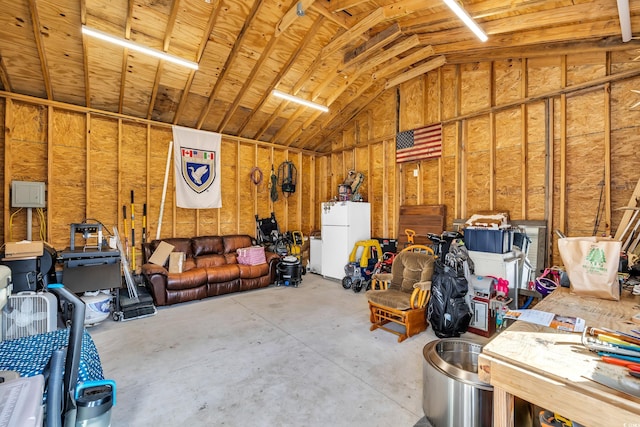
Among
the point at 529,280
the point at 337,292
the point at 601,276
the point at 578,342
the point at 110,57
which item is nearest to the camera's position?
the point at 578,342

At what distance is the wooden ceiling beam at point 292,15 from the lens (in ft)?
12.2

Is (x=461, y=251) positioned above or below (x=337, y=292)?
above

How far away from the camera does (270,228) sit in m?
6.90

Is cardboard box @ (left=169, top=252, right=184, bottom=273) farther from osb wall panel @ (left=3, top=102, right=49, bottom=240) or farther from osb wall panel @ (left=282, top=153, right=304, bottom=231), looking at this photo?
osb wall panel @ (left=282, top=153, right=304, bottom=231)

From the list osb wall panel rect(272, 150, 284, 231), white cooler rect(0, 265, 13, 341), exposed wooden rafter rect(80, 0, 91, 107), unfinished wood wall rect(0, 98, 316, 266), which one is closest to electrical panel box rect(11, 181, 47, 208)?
unfinished wood wall rect(0, 98, 316, 266)

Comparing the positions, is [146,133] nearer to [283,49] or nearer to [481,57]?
[283,49]

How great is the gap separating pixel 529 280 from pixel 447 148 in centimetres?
273

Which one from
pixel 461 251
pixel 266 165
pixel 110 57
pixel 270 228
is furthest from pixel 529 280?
pixel 110 57

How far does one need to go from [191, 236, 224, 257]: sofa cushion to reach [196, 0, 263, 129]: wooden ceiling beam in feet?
7.85

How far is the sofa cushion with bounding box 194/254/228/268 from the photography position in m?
5.55

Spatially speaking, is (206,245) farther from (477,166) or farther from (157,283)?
(477,166)

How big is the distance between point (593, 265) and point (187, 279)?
17.0 feet

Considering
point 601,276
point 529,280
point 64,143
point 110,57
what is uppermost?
point 110,57

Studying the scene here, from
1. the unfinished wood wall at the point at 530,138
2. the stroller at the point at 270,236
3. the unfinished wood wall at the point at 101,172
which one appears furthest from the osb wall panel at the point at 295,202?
the unfinished wood wall at the point at 530,138
